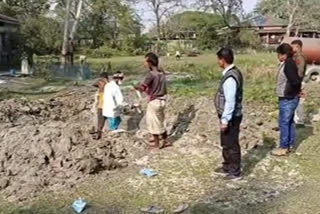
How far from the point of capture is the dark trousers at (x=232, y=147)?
6324mm

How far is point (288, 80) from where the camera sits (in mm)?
7148

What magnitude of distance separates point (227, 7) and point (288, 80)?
49.4 meters

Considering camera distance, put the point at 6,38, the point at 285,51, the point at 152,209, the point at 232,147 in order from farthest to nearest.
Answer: the point at 6,38
the point at 285,51
the point at 232,147
the point at 152,209

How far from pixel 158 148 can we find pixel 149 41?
1630 inches

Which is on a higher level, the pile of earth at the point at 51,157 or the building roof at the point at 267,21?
the building roof at the point at 267,21

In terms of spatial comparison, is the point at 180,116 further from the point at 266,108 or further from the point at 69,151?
the point at 69,151

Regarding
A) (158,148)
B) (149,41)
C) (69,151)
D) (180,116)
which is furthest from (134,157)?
(149,41)

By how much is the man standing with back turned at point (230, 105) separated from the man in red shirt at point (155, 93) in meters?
1.50

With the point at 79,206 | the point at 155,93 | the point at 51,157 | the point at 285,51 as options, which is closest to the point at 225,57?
the point at 285,51

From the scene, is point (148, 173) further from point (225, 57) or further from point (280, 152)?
point (280, 152)

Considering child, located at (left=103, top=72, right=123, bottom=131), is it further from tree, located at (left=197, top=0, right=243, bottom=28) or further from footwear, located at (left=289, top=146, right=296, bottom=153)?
tree, located at (left=197, top=0, right=243, bottom=28)

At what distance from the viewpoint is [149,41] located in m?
48.7

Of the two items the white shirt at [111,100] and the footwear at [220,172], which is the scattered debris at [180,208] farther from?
the white shirt at [111,100]

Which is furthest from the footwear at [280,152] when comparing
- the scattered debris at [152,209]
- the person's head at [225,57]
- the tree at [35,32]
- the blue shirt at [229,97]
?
the tree at [35,32]
